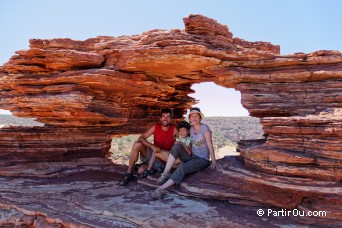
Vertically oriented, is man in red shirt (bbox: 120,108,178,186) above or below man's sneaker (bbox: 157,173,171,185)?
above

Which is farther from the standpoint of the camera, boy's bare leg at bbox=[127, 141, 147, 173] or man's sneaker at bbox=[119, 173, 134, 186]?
boy's bare leg at bbox=[127, 141, 147, 173]

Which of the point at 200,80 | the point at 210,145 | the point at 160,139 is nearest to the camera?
the point at 210,145

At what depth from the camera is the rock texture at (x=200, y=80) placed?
Result: 831 cm

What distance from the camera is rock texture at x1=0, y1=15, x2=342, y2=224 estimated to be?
8.31 m

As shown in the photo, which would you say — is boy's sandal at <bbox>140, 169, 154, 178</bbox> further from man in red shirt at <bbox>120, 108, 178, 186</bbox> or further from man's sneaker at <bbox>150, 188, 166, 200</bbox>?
man's sneaker at <bbox>150, 188, 166, 200</bbox>

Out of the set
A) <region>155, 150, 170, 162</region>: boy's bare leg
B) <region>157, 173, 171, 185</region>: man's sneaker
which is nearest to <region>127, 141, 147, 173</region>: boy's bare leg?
<region>155, 150, 170, 162</region>: boy's bare leg

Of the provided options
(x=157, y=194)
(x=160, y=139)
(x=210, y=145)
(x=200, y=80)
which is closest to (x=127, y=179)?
(x=160, y=139)

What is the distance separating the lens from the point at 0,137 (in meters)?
14.1

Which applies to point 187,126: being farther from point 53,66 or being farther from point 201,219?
point 53,66

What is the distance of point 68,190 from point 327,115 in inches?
354

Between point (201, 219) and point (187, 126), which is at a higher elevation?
point (187, 126)

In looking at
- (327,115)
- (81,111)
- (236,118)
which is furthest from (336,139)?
(236,118)

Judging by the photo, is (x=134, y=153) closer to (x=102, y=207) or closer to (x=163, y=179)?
(x=163, y=179)

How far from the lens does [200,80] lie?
47.5 ft
